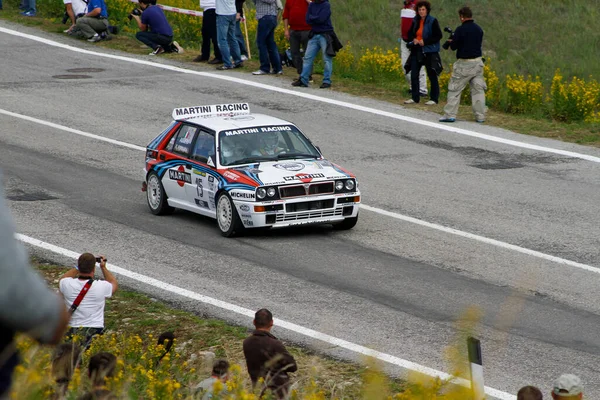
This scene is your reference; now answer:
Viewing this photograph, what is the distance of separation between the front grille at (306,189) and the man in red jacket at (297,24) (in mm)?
10279

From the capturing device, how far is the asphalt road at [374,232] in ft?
34.9

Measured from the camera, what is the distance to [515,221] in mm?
15078

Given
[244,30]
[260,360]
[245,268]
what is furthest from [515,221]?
[244,30]

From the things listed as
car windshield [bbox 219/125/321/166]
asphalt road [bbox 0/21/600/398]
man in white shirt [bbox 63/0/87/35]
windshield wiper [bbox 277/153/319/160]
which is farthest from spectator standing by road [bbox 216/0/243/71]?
windshield wiper [bbox 277/153/319/160]

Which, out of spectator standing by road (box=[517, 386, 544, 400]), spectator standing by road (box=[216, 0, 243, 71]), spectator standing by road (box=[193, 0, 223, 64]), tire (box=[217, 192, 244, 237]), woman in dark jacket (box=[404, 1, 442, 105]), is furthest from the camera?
spectator standing by road (box=[193, 0, 223, 64])

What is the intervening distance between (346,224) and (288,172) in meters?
1.22

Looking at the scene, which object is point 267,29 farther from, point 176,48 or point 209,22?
point 176,48

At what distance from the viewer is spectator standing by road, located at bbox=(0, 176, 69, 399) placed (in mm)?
2814

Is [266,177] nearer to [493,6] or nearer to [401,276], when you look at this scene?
[401,276]

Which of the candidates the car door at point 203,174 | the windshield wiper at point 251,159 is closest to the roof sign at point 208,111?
the car door at point 203,174

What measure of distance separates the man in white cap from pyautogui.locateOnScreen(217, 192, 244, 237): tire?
7.62m

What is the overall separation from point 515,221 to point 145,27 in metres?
14.8

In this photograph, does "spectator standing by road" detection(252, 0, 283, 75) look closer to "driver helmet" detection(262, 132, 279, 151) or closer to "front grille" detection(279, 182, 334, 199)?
"driver helmet" detection(262, 132, 279, 151)

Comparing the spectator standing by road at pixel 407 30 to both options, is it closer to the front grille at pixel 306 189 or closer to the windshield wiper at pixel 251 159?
the windshield wiper at pixel 251 159
